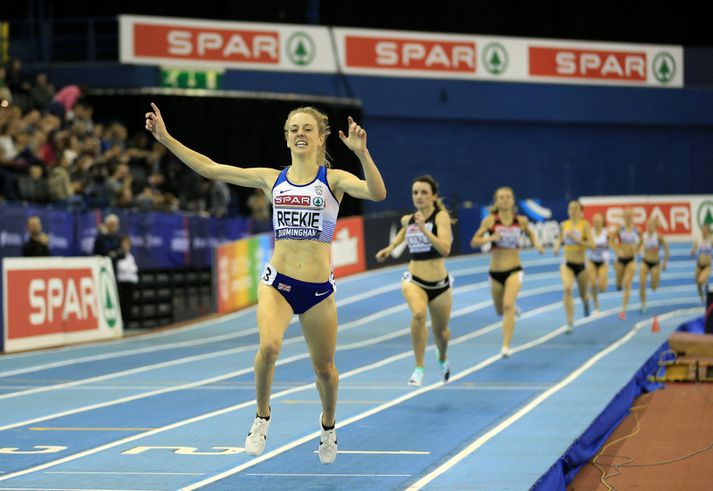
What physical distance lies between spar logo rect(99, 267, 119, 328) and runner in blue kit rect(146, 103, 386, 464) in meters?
12.9

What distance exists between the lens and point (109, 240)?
2181 centimetres

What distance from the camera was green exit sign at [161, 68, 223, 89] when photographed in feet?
113

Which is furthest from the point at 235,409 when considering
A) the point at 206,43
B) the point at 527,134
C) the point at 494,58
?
the point at 527,134

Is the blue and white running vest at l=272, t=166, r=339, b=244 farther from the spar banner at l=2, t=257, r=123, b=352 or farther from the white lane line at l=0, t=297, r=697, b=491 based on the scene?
the spar banner at l=2, t=257, r=123, b=352

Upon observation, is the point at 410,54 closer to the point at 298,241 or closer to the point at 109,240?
the point at 109,240

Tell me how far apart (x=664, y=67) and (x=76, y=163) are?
2468cm

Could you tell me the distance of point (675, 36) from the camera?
155 feet

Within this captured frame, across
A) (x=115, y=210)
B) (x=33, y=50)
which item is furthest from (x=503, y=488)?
(x=33, y=50)

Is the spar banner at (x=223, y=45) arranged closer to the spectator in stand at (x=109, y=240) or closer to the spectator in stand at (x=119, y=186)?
the spectator in stand at (x=119, y=186)

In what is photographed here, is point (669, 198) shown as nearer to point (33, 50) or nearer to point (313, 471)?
point (33, 50)

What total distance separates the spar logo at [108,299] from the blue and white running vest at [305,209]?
42.9ft

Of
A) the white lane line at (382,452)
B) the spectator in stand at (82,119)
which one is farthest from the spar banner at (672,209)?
the white lane line at (382,452)

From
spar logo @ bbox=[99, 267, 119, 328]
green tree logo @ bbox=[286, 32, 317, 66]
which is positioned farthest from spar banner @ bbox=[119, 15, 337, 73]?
spar logo @ bbox=[99, 267, 119, 328]

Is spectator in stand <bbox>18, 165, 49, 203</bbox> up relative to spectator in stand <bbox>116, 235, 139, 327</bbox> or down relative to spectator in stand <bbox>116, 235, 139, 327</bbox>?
up
